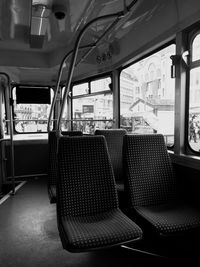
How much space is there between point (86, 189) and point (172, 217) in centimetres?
69

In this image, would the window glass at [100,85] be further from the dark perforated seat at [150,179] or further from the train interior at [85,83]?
the dark perforated seat at [150,179]

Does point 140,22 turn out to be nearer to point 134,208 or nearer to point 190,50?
point 190,50

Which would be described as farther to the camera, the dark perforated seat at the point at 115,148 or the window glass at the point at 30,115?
the window glass at the point at 30,115

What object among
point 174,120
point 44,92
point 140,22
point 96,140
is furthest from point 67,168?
point 44,92

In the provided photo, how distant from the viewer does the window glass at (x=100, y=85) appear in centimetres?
391

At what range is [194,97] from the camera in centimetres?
221

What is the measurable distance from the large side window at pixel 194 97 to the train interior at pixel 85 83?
0.08 feet

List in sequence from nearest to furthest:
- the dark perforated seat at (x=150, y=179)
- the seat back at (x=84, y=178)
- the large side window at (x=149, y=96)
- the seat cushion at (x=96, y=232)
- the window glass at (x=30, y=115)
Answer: the seat cushion at (x=96, y=232), the seat back at (x=84, y=178), the dark perforated seat at (x=150, y=179), the large side window at (x=149, y=96), the window glass at (x=30, y=115)

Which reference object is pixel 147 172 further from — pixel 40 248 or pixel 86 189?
pixel 40 248

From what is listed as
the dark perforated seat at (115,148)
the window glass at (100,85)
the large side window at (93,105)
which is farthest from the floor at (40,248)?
the window glass at (100,85)

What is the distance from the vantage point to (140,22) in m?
2.78

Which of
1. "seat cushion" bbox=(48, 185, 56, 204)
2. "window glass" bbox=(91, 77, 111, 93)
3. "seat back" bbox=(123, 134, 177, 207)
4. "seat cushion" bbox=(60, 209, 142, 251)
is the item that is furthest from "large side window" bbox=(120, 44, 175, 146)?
"seat cushion" bbox=(48, 185, 56, 204)

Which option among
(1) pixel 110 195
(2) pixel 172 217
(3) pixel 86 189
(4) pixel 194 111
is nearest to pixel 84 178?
(3) pixel 86 189

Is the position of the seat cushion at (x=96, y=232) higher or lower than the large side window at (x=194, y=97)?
lower
